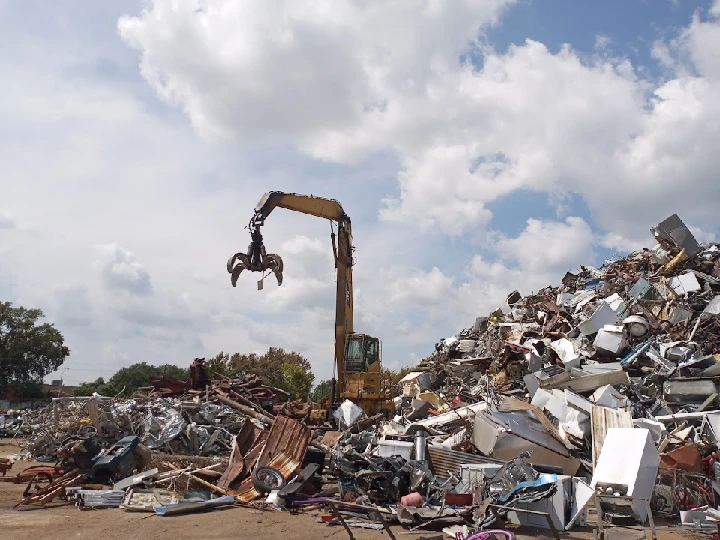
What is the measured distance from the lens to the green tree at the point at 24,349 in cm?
3516

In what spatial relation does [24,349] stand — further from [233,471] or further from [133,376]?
[233,471]

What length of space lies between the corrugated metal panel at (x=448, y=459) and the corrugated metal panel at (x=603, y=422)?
6.10 feet

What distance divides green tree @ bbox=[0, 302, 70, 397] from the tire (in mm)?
30963

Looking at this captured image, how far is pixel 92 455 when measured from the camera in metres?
10.5

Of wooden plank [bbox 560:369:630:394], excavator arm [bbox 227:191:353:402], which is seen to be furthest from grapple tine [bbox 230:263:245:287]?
wooden plank [bbox 560:369:630:394]

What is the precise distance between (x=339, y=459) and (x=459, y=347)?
34.7 ft

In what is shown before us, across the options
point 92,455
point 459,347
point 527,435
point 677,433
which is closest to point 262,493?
point 92,455

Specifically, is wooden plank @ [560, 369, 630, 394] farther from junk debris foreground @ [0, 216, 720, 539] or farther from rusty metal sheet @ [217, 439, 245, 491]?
rusty metal sheet @ [217, 439, 245, 491]

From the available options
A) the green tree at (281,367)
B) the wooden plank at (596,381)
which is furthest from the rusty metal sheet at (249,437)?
the green tree at (281,367)

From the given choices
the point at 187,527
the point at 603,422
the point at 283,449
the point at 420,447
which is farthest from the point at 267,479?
the point at 603,422

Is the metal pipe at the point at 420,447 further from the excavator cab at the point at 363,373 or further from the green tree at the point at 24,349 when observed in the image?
the green tree at the point at 24,349

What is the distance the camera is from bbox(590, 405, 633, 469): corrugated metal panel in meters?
9.88

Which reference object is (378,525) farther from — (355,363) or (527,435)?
(355,363)

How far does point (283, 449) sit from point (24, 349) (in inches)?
1216
